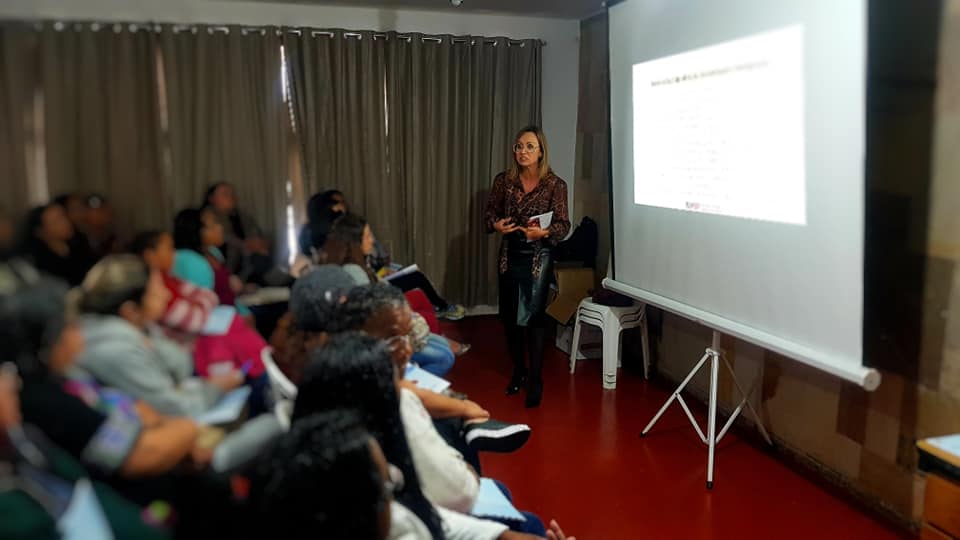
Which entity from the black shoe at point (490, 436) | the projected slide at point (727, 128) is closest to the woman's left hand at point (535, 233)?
the projected slide at point (727, 128)

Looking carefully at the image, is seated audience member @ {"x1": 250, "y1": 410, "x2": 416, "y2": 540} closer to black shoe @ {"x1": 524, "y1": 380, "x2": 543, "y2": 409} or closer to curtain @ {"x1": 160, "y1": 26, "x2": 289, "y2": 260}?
curtain @ {"x1": 160, "y1": 26, "x2": 289, "y2": 260}

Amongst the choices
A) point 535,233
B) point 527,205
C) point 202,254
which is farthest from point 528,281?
point 202,254

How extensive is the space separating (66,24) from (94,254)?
0.97 ft

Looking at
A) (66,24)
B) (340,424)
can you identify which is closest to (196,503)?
(340,424)

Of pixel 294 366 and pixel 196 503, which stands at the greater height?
pixel 294 366

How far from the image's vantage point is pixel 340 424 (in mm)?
1091

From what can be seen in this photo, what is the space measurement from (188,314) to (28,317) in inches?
7.9

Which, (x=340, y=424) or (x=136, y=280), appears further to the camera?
(x=340, y=424)

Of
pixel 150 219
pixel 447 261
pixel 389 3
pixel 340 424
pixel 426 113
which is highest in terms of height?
pixel 389 3

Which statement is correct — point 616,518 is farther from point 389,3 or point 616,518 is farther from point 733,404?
point 389,3

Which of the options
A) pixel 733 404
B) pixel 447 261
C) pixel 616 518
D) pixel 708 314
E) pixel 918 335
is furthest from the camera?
pixel 733 404

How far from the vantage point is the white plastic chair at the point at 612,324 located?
3.77 m

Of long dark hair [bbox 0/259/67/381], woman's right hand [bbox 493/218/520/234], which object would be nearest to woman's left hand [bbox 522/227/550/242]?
woman's right hand [bbox 493/218/520/234]

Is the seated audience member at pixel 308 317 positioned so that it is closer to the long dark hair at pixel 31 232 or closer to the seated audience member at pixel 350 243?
the seated audience member at pixel 350 243
